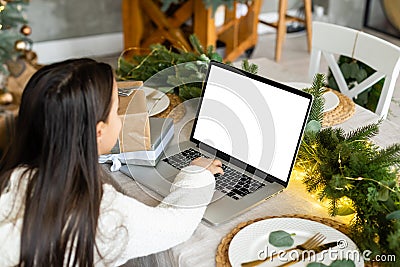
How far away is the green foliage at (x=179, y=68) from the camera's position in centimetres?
184

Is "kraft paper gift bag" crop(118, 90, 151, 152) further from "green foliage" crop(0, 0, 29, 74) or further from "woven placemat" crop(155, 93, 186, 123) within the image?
"green foliage" crop(0, 0, 29, 74)

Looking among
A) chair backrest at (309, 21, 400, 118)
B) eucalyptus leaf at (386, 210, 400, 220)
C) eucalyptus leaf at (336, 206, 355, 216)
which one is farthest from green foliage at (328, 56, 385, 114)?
eucalyptus leaf at (386, 210, 400, 220)


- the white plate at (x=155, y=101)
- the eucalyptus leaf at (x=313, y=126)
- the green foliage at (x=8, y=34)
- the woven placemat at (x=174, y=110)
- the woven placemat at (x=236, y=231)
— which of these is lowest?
the green foliage at (x=8, y=34)

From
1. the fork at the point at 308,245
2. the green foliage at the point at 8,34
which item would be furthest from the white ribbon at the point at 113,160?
the green foliage at the point at 8,34

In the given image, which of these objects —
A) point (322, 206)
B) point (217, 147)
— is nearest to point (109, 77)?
point (217, 147)

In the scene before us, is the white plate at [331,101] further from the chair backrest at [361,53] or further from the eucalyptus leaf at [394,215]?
the eucalyptus leaf at [394,215]

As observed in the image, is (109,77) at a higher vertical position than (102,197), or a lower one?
higher

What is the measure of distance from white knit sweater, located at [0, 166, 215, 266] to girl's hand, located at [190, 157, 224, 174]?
210mm

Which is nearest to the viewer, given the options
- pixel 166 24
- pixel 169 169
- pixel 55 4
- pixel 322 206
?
pixel 322 206

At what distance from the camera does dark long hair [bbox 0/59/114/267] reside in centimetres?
109

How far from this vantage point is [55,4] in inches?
157

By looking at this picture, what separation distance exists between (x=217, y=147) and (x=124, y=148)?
235 mm

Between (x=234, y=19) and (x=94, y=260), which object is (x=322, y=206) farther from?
(x=234, y=19)

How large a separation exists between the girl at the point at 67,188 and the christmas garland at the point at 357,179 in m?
0.37
